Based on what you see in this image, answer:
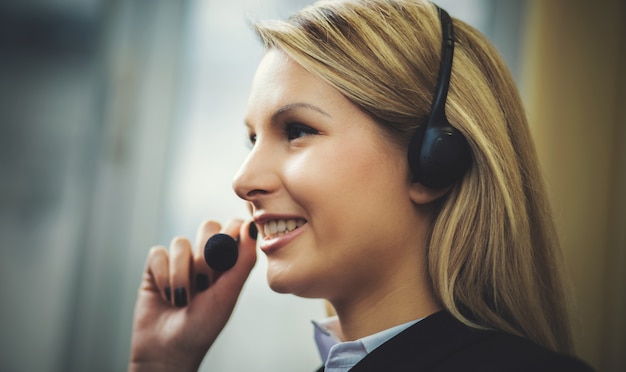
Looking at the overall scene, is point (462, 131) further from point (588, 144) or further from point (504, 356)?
point (588, 144)

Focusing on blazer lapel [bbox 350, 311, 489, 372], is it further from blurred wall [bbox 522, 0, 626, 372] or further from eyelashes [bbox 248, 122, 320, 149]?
blurred wall [bbox 522, 0, 626, 372]

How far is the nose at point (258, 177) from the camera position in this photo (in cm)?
86

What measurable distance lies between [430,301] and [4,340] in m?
1.16

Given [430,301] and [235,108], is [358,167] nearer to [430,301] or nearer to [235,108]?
[430,301]

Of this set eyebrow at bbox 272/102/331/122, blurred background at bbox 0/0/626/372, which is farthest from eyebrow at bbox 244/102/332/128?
blurred background at bbox 0/0/626/372

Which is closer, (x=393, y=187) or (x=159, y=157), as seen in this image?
(x=393, y=187)

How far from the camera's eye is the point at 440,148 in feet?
2.61

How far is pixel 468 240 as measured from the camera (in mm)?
875

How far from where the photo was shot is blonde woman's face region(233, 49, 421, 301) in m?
0.82

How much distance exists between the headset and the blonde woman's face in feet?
0.14

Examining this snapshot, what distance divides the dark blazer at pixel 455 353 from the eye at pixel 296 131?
13.2 inches

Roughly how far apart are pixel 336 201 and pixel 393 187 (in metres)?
0.10

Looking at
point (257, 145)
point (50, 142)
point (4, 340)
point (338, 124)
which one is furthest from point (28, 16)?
point (338, 124)

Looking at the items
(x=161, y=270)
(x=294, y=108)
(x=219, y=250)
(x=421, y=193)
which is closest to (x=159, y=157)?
(x=161, y=270)
